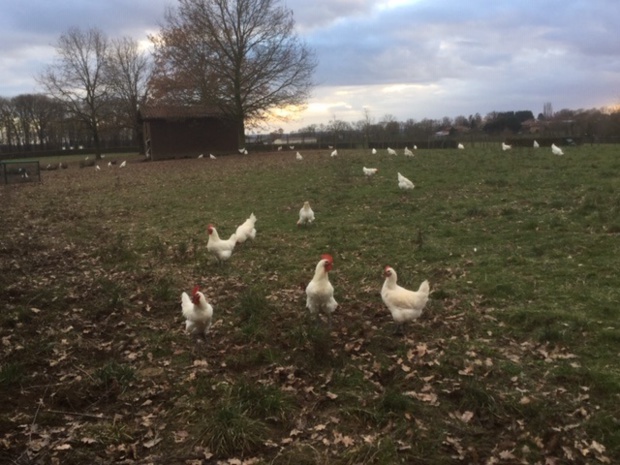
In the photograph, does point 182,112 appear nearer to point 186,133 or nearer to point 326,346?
point 186,133

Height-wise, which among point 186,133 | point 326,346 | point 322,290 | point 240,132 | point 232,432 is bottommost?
point 232,432

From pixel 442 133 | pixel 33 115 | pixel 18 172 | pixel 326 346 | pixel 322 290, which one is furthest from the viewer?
pixel 33 115

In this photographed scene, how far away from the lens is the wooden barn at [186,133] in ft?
133

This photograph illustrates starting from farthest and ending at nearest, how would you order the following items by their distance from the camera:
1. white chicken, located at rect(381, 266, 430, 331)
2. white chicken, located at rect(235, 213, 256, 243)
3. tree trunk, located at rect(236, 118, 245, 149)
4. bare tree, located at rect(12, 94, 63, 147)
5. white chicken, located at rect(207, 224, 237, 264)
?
1. bare tree, located at rect(12, 94, 63, 147)
2. tree trunk, located at rect(236, 118, 245, 149)
3. white chicken, located at rect(235, 213, 256, 243)
4. white chicken, located at rect(207, 224, 237, 264)
5. white chicken, located at rect(381, 266, 430, 331)

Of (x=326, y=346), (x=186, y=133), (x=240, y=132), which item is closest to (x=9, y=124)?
(x=186, y=133)

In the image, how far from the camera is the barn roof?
126ft

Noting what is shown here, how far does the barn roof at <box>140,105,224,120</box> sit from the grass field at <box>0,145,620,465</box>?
90.0ft

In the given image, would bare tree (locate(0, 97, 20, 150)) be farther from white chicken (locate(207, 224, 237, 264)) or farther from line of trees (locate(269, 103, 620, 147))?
white chicken (locate(207, 224, 237, 264))

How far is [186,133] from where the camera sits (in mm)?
41906

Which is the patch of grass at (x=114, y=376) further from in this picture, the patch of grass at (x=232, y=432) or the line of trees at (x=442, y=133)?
the line of trees at (x=442, y=133)

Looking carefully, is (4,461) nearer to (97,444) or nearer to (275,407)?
(97,444)

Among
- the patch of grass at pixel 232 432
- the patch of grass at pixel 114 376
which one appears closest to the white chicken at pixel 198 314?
the patch of grass at pixel 114 376

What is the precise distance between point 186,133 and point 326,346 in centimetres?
3903

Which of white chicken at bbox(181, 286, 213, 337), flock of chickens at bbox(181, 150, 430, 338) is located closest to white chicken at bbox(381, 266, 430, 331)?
flock of chickens at bbox(181, 150, 430, 338)
